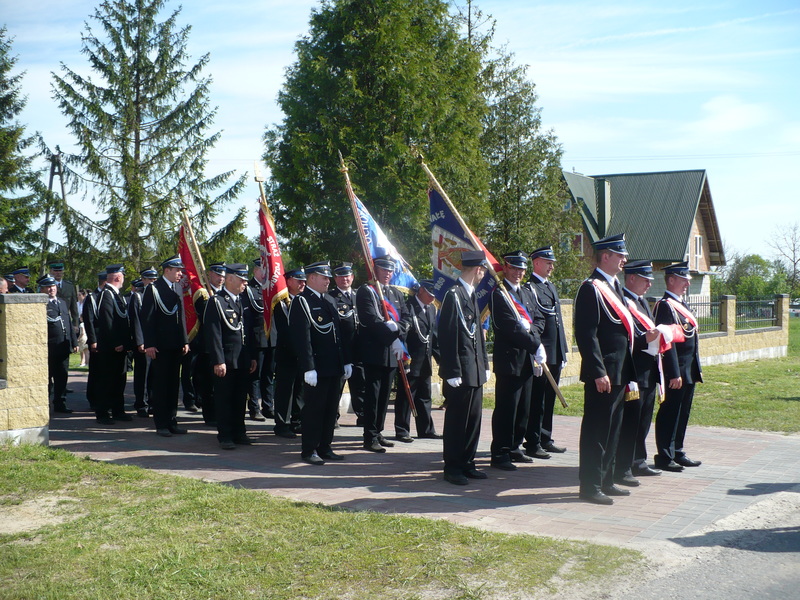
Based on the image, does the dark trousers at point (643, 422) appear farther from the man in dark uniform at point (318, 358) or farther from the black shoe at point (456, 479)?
the man in dark uniform at point (318, 358)

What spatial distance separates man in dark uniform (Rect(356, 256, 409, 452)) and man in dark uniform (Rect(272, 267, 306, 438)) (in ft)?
3.62

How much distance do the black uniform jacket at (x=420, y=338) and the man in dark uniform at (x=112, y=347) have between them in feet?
12.5

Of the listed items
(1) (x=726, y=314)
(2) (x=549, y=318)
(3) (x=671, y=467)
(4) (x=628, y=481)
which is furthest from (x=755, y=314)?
(4) (x=628, y=481)

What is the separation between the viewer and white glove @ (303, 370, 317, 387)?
7.38 m

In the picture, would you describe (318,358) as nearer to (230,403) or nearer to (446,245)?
(230,403)

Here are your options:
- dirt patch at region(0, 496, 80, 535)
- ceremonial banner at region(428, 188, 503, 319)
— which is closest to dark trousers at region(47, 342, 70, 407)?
dirt patch at region(0, 496, 80, 535)

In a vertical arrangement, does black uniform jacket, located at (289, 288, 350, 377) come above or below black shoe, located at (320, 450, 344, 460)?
above

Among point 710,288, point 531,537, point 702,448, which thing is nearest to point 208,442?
point 531,537

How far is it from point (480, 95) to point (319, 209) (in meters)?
6.20

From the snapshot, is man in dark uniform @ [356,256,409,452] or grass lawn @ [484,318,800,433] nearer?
man in dark uniform @ [356,256,409,452]

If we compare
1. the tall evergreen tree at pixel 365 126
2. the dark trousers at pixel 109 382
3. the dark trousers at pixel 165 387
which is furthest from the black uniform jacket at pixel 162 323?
the tall evergreen tree at pixel 365 126

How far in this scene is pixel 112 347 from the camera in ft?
33.9

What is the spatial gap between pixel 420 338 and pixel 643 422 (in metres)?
2.98

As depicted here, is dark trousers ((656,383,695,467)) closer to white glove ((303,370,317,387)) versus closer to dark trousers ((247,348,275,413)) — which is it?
white glove ((303,370,317,387))
